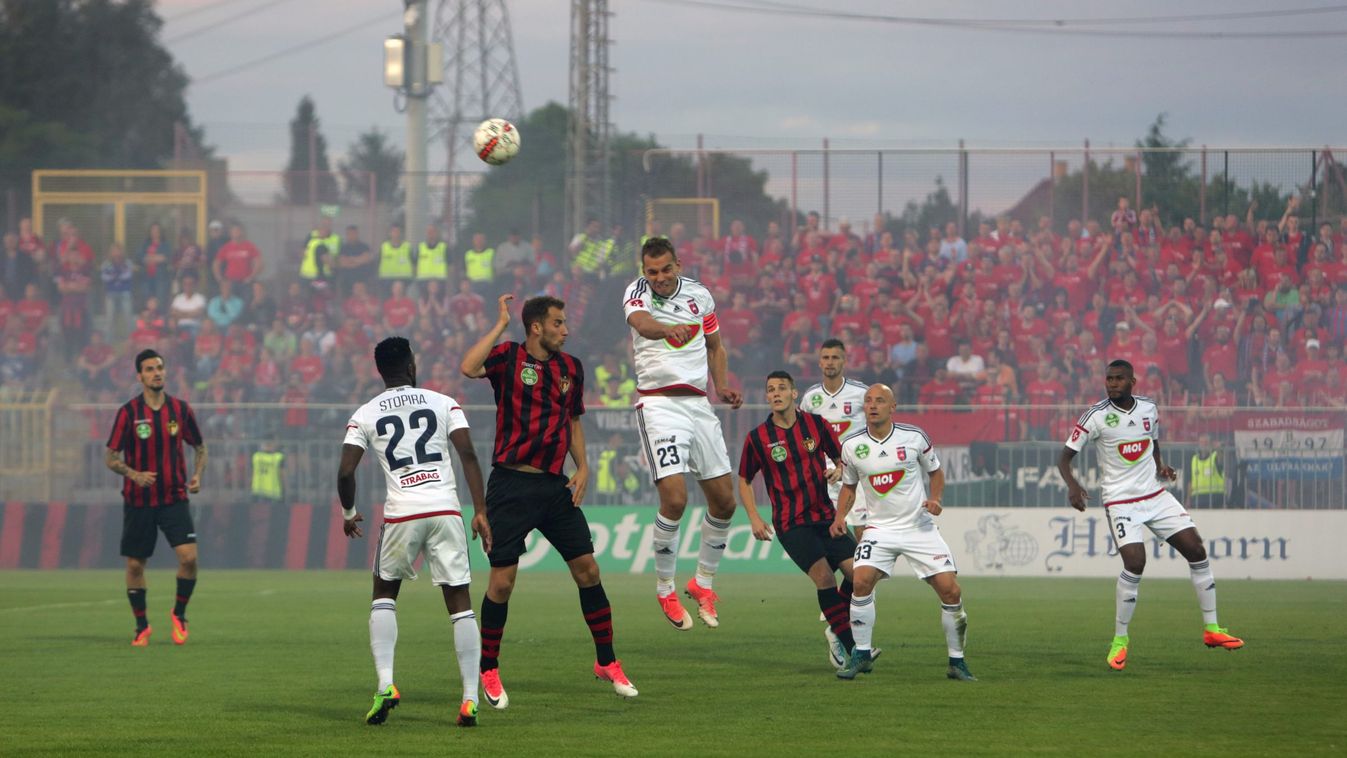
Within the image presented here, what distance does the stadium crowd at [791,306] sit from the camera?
2656 cm

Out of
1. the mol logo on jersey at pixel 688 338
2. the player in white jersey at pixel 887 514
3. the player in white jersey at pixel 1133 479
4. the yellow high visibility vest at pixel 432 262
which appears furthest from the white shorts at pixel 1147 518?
the yellow high visibility vest at pixel 432 262

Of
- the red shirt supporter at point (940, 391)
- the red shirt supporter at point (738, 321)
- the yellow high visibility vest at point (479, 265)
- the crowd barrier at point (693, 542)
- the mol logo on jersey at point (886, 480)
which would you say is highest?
the yellow high visibility vest at point (479, 265)

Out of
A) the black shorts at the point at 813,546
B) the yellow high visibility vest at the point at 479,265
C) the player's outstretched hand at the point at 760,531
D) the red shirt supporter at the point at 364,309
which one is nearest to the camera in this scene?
the player's outstretched hand at the point at 760,531

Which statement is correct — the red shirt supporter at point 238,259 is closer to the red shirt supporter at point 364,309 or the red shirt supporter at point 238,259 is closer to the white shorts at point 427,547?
the red shirt supporter at point 364,309

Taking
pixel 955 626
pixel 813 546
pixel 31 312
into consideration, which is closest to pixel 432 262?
pixel 31 312

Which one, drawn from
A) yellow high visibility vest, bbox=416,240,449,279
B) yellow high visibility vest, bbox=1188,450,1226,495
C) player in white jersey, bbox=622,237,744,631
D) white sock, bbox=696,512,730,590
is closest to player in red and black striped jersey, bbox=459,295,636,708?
player in white jersey, bbox=622,237,744,631

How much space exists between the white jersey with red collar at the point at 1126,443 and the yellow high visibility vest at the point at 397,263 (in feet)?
64.4

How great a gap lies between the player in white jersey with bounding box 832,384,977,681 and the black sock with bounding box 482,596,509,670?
2.82 meters

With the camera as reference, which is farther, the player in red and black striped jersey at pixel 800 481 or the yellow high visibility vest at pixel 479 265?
the yellow high visibility vest at pixel 479 265

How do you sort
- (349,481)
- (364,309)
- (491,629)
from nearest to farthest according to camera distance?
(349,481), (491,629), (364,309)

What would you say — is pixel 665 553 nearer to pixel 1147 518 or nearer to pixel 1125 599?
pixel 1125 599

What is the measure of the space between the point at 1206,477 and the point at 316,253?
17.6 m

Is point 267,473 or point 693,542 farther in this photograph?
point 267,473

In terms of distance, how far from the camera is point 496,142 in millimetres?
14609
